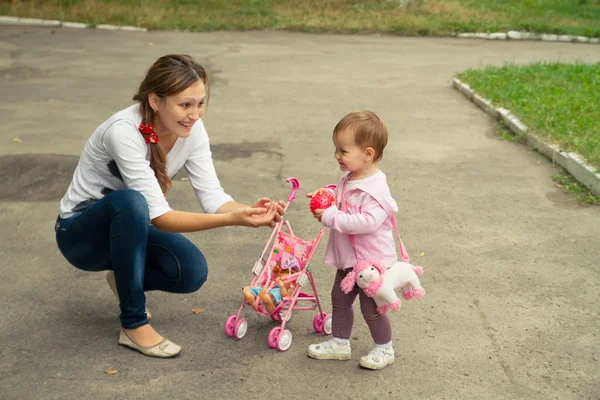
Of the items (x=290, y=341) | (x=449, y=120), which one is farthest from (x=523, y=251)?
(x=449, y=120)

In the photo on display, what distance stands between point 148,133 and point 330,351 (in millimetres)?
1458

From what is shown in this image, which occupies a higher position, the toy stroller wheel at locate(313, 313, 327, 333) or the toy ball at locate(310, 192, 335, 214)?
the toy ball at locate(310, 192, 335, 214)

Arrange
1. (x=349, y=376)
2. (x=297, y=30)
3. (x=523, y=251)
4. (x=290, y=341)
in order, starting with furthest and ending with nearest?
(x=297, y=30), (x=523, y=251), (x=290, y=341), (x=349, y=376)

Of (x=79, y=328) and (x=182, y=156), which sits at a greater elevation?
(x=182, y=156)

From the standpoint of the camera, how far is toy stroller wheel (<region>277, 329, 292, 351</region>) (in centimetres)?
432

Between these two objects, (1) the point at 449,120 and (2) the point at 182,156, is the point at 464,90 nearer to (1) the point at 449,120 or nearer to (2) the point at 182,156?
(1) the point at 449,120

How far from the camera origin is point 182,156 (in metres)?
4.48

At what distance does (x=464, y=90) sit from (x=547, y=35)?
7702 millimetres

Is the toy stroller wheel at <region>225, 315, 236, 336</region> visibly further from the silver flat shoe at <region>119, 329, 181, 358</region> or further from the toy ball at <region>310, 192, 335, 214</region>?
the toy ball at <region>310, 192, 335, 214</region>

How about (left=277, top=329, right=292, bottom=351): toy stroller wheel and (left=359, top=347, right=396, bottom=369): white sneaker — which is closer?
(left=359, top=347, right=396, bottom=369): white sneaker

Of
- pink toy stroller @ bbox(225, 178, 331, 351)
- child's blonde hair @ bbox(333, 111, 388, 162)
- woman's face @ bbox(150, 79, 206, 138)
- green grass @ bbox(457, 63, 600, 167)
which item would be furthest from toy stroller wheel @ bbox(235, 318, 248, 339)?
green grass @ bbox(457, 63, 600, 167)

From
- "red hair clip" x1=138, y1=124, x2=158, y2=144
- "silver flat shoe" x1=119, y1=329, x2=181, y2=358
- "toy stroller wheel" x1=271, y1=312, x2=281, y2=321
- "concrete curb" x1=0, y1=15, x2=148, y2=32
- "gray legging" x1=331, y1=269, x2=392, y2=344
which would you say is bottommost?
"concrete curb" x1=0, y1=15, x2=148, y2=32

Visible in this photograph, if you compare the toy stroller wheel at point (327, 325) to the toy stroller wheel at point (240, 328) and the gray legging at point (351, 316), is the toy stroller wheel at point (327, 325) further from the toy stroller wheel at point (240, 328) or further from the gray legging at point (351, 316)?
the toy stroller wheel at point (240, 328)

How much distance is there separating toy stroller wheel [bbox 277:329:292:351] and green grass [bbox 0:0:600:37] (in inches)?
556
